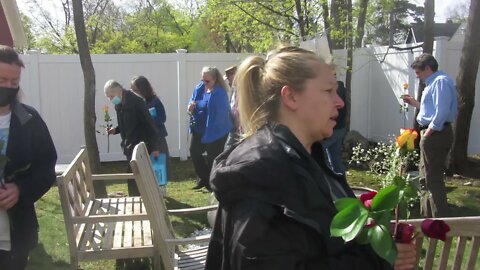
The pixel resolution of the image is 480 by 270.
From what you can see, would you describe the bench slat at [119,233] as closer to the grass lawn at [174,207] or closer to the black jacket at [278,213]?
the grass lawn at [174,207]

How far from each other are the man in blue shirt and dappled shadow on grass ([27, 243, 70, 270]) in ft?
11.5

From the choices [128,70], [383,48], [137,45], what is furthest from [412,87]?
[137,45]

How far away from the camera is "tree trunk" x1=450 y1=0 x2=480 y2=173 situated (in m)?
7.41

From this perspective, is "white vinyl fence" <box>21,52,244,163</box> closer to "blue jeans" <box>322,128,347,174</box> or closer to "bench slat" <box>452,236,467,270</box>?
"blue jeans" <box>322,128,347,174</box>

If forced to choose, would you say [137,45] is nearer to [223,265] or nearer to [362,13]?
[362,13]

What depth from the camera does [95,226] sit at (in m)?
4.14

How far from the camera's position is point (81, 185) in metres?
4.32

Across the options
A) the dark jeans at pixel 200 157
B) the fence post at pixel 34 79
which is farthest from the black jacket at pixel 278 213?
the fence post at pixel 34 79

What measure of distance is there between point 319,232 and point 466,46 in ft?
23.7

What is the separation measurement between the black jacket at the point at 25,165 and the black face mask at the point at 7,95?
0.12ft

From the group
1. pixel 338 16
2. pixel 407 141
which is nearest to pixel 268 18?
pixel 338 16

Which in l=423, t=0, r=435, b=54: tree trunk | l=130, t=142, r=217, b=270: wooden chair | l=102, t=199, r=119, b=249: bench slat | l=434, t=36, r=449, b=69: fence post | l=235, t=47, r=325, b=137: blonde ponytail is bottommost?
l=102, t=199, r=119, b=249: bench slat

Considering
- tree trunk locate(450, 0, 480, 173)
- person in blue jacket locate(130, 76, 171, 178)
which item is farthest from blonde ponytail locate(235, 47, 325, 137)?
tree trunk locate(450, 0, 480, 173)

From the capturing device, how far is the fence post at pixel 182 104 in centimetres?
980
